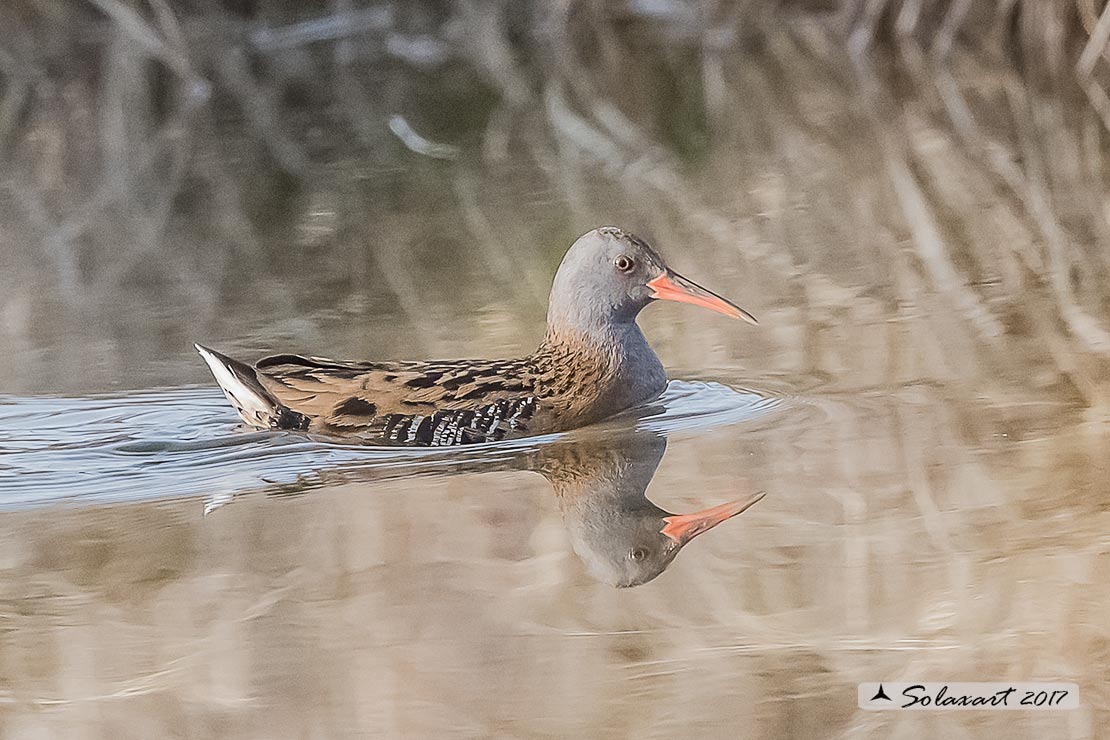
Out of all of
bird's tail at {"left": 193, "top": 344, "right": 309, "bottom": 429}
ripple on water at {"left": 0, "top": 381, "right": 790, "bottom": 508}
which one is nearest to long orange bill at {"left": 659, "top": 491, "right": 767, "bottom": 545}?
ripple on water at {"left": 0, "top": 381, "right": 790, "bottom": 508}

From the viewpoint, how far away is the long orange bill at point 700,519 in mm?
2471

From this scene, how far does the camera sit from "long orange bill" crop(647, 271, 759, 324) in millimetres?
3176

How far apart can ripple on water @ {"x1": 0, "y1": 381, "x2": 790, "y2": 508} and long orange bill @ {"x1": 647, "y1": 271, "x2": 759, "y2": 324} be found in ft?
0.52

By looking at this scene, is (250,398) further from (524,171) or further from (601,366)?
(524,171)

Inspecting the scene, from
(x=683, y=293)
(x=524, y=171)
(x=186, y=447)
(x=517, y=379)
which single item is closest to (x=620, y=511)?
(x=517, y=379)

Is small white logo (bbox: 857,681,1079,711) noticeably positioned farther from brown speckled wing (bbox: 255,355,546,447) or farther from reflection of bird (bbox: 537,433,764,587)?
brown speckled wing (bbox: 255,355,546,447)

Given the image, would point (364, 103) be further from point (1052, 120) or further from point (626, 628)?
point (626, 628)

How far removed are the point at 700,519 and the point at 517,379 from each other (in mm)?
595

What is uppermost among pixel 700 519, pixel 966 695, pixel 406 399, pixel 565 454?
pixel 406 399

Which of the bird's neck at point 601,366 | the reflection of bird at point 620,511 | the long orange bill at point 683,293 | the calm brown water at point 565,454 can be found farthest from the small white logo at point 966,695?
the long orange bill at point 683,293

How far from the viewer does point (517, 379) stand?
299 centimetres

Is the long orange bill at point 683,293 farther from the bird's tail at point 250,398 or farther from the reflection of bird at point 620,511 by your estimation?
the bird's tail at point 250,398

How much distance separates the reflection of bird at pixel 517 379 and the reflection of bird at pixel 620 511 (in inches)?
5.1

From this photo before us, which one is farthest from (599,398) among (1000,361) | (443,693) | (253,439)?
(443,693)
